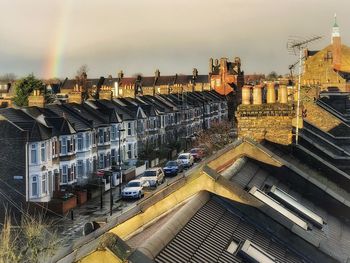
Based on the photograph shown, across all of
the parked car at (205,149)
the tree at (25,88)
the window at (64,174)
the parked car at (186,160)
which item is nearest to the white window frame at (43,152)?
the window at (64,174)

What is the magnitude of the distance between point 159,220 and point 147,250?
260 cm

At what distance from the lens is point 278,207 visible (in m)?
10.5

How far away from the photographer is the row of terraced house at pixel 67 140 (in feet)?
126

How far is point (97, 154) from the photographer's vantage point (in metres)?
50.8

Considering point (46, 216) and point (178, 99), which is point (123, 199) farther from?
point (178, 99)

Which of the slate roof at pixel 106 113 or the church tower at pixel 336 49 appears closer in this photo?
the slate roof at pixel 106 113

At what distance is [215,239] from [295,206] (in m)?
3.79

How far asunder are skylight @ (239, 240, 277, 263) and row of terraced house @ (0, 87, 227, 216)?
3188cm

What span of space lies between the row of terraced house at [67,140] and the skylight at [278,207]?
29909 millimetres

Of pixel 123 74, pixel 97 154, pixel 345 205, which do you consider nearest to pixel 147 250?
pixel 345 205

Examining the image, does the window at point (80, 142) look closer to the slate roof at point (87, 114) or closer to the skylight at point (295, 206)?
the slate roof at point (87, 114)

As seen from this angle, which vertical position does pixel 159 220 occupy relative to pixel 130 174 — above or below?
above

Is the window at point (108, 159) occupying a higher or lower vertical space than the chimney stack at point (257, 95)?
lower

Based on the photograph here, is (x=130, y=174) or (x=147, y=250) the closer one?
(x=147, y=250)
